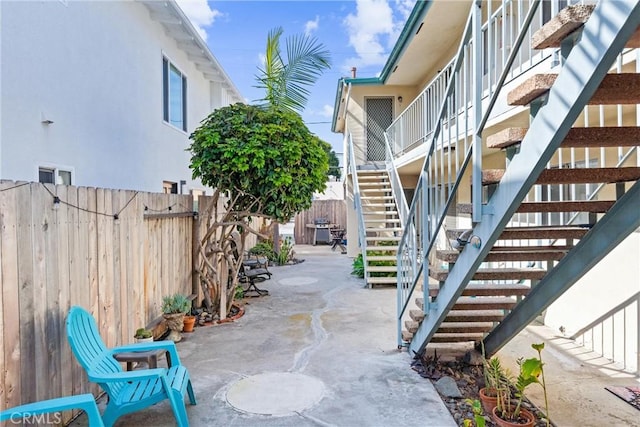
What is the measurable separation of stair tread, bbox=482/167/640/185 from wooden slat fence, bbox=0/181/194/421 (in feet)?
10.1

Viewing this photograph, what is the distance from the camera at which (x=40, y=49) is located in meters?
4.48

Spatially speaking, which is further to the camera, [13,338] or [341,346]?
[341,346]

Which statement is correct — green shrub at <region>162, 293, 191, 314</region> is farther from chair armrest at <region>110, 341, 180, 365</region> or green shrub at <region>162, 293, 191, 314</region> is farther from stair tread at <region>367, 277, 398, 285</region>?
stair tread at <region>367, 277, 398, 285</region>

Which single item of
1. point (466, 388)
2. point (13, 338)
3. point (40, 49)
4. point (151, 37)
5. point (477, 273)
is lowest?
point (466, 388)

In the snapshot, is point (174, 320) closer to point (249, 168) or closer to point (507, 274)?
point (249, 168)

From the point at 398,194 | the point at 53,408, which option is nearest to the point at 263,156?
the point at 53,408

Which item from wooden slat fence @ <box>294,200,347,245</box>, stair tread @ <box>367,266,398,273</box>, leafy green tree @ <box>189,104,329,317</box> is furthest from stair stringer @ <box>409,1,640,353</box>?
wooden slat fence @ <box>294,200,347,245</box>

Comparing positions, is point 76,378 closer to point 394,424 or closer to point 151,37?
point 394,424

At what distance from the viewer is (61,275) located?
3121 millimetres

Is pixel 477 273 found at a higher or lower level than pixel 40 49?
lower

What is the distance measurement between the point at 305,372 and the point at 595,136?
10.7ft

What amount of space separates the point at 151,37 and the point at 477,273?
284 inches

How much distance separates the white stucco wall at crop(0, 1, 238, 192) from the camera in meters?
4.15

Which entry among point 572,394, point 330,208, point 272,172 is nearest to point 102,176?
point 272,172
